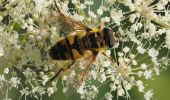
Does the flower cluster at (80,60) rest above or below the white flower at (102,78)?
above

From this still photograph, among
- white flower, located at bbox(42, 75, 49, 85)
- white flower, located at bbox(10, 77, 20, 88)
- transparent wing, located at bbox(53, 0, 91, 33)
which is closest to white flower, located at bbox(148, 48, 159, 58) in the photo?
transparent wing, located at bbox(53, 0, 91, 33)

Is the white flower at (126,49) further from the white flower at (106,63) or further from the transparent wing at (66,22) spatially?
the transparent wing at (66,22)

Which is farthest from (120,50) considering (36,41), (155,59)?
(36,41)

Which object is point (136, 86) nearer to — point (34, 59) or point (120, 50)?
point (120, 50)

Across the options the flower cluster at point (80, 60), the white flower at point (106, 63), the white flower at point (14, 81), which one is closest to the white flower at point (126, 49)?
the flower cluster at point (80, 60)

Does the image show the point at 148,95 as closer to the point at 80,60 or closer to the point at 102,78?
the point at 102,78

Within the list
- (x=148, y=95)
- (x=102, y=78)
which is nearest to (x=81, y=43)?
(x=102, y=78)

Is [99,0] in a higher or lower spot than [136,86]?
higher
